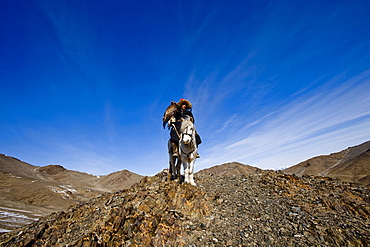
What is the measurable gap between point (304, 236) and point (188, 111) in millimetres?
6352

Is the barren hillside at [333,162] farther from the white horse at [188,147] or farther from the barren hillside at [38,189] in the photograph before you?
the barren hillside at [38,189]

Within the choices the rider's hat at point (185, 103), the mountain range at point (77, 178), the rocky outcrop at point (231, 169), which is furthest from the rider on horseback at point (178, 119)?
the rocky outcrop at point (231, 169)

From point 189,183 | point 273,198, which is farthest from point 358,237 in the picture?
point 189,183

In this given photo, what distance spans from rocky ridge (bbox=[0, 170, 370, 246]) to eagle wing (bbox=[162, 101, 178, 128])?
3.45 meters

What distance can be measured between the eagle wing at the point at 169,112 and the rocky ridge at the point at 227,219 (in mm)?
3454

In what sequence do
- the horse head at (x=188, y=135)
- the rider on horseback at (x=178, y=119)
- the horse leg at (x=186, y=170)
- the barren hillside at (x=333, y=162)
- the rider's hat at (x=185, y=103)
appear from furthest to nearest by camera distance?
the barren hillside at (x=333, y=162) → the rider's hat at (x=185, y=103) → the rider on horseback at (x=178, y=119) → the horse leg at (x=186, y=170) → the horse head at (x=188, y=135)

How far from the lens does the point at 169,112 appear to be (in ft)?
31.7

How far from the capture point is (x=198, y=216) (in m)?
5.84

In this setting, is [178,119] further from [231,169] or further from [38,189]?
[231,169]

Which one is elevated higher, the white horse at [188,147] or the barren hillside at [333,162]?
the barren hillside at [333,162]

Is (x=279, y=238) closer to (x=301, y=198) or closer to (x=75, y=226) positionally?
(x=301, y=198)

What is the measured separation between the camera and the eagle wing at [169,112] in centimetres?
960

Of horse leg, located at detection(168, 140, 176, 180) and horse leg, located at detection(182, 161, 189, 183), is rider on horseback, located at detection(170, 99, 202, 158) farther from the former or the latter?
horse leg, located at detection(182, 161, 189, 183)

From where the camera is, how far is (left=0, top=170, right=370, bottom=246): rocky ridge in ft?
14.8
